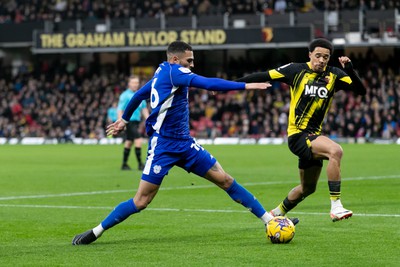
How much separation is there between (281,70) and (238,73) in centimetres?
3837

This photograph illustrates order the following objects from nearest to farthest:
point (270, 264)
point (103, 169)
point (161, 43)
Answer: point (270, 264) → point (103, 169) → point (161, 43)

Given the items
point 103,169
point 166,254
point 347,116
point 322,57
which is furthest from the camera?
point 347,116

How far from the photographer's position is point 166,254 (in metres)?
9.87

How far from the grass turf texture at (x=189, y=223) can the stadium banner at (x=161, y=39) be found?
2192 centimetres

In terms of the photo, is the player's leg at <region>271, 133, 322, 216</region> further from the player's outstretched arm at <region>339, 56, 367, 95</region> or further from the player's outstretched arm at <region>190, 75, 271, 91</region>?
the player's outstretched arm at <region>190, 75, 271, 91</region>

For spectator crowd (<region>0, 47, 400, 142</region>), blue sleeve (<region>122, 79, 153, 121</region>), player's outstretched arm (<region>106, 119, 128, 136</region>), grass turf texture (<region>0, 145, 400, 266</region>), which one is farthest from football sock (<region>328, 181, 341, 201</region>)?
spectator crowd (<region>0, 47, 400, 142</region>)

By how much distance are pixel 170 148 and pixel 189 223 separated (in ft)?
7.08

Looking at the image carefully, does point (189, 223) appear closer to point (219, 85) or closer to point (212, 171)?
point (212, 171)

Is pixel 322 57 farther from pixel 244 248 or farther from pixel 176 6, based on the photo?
pixel 176 6

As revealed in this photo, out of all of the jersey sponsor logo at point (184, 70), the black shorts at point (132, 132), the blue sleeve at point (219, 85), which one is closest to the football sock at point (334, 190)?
the blue sleeve at point (219, 85)

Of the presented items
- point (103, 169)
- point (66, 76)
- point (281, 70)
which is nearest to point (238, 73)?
point (66, 76)

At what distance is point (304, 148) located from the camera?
11859mm

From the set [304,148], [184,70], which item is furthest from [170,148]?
[304,148]

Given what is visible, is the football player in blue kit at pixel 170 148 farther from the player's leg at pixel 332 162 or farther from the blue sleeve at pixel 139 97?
the player's leg at pixel 332 162
